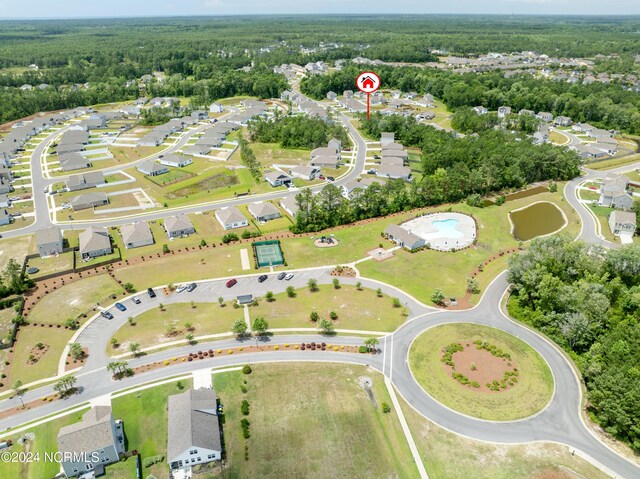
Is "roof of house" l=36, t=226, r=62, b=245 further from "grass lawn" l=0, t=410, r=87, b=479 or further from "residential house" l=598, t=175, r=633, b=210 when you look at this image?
"residential house" l=598, t=175, r=633, b=210

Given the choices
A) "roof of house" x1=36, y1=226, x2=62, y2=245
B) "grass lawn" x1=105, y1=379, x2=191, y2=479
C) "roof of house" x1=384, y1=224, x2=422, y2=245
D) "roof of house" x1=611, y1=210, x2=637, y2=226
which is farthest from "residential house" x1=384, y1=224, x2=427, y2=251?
"roof of house" x1=36, y1=226, x2=62, y2=245

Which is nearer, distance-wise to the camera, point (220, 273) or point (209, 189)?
point (220, 273)

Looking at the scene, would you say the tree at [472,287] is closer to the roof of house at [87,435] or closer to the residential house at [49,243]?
the roof of house at [87,435]

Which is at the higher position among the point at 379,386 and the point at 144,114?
the point at 144,114

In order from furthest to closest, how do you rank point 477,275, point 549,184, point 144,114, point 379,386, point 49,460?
point 144,114 → point 549,184 → point 477,275 → point 379,386 → point 49,460

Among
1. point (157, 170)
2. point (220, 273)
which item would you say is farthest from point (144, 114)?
point (220, 273)

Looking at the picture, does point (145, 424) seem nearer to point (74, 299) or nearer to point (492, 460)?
point (74, 299)

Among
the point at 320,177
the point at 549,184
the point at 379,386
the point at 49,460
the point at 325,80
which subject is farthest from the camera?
the point at 325,80

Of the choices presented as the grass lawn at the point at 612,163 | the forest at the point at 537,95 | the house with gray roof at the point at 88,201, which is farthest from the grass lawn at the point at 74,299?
the forest at the point at 537,95

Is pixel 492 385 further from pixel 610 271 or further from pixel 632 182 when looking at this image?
pixel 632 182
